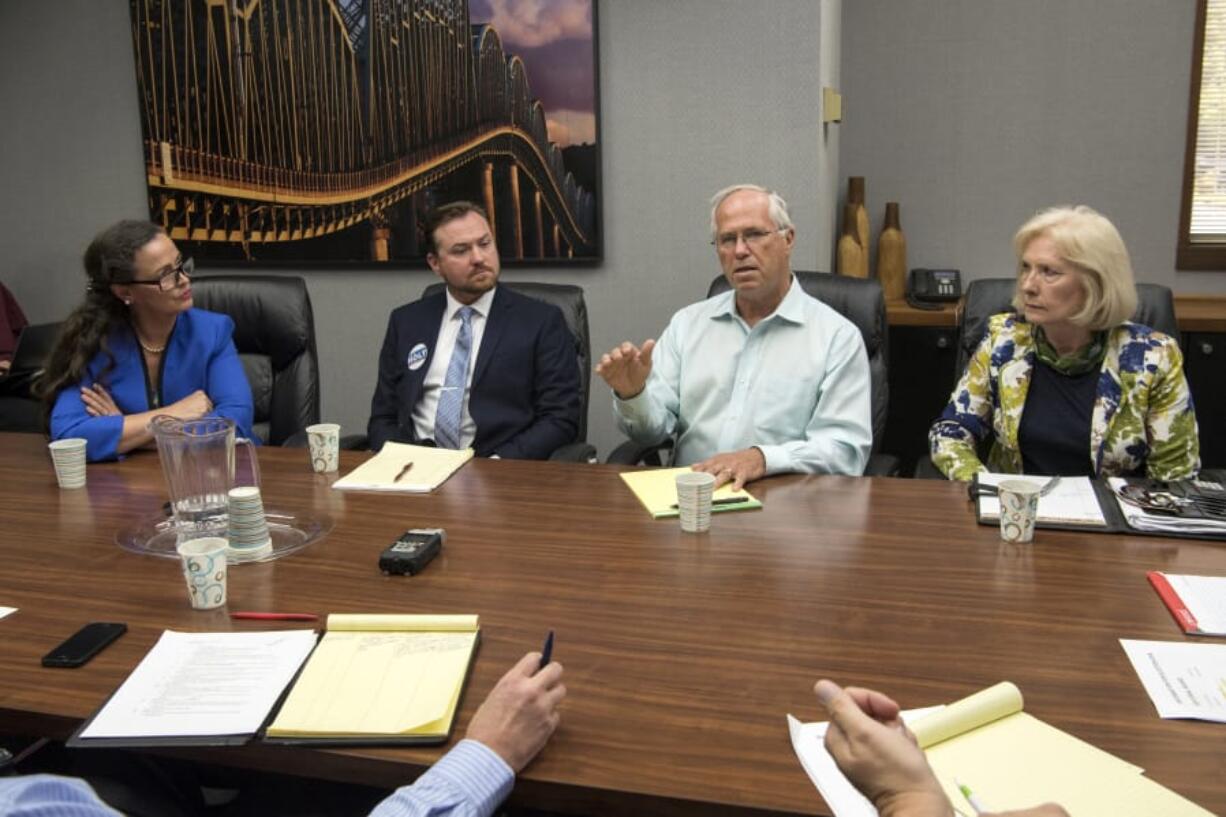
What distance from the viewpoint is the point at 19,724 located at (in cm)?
120

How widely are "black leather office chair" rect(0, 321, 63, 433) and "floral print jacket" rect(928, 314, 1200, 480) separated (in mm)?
3187

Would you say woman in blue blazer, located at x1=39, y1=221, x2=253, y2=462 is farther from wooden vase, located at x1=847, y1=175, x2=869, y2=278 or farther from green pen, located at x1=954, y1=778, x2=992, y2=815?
wooden vase, located at x1=847, y1=175, x2=869, y2=278

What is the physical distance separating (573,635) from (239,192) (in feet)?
9.93

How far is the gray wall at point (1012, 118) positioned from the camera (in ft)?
11.9

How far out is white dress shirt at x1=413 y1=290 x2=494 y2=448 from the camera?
2760 millimetres

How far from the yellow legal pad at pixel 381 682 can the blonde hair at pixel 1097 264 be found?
155cm

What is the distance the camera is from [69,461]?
2045 millimetres

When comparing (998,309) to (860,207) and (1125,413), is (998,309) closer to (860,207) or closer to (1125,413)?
(1125,413)

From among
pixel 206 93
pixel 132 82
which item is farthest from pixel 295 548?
pixel 132 82

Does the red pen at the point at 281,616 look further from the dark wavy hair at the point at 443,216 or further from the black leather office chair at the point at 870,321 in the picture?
the dark wavy hair at the point at 443,216

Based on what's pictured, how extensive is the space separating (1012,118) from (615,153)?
1535 mm

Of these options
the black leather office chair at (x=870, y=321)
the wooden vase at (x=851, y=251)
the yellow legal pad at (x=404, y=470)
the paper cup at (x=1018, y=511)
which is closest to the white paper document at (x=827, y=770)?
the paper cup at (x=1018, y=511)

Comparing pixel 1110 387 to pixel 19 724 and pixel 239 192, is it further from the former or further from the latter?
pixel 239 192

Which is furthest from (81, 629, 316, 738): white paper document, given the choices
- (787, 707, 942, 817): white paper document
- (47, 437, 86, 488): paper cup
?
(47, 437, 86, 488): paper cup
